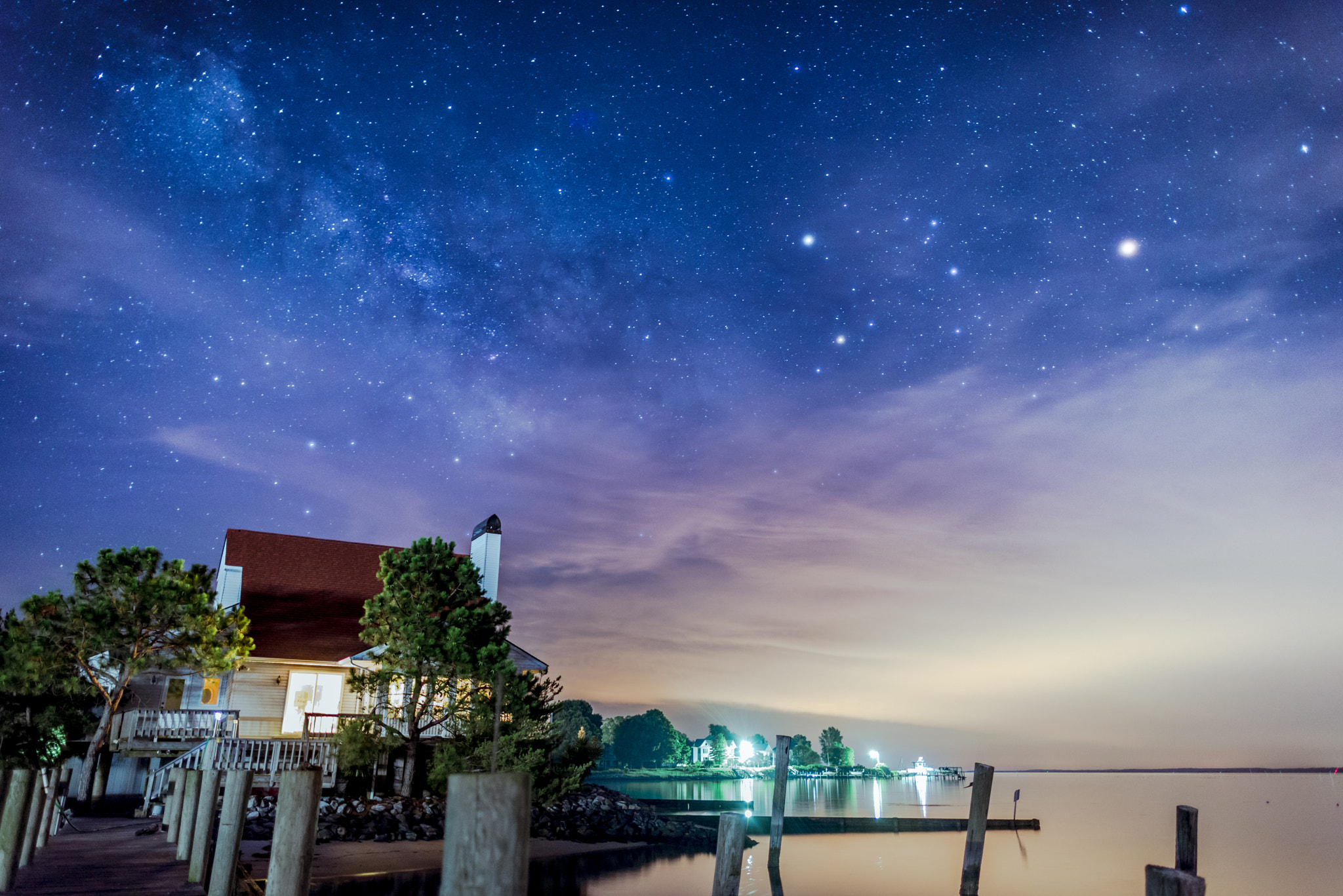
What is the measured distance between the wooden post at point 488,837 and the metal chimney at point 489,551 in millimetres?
35583

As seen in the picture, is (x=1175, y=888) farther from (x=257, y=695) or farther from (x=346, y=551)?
(x=346, y=551)

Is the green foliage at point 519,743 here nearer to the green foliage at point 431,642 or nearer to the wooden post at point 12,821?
the green foliage at point 431,642

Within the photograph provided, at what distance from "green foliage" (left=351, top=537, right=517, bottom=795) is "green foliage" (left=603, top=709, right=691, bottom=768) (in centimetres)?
15988

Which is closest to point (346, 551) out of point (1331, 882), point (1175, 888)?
point (1175, 888)

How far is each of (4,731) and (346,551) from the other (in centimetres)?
1496

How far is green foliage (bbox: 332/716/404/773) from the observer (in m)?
25.0

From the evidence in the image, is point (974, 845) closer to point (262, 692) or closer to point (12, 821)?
point (12, 821)

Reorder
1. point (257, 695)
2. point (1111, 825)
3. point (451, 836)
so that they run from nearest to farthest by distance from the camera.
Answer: point (451, 836) < point (257, 695) < point (1111, 825)

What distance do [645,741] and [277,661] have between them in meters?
161

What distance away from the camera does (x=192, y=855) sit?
12.2m

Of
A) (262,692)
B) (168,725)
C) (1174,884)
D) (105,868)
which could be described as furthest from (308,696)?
(1174,884)

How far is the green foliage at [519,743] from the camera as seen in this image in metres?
25.6

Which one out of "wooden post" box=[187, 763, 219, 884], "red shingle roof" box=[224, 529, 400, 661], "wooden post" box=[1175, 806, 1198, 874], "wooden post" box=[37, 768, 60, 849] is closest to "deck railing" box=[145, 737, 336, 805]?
"red shingle roof" box=[224, 529, 400, 661]

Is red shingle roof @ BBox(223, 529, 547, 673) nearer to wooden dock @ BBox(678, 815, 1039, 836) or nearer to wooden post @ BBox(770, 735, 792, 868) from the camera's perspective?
wooden post @ BBox(770, 735, 792, 868)
